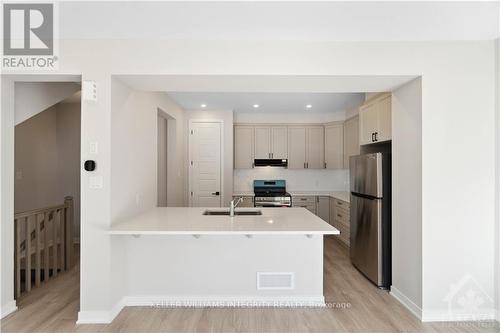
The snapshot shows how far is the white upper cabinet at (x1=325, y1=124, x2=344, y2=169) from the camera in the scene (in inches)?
227

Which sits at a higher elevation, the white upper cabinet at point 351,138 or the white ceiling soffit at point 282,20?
the white ceiling soffit at point 282,20

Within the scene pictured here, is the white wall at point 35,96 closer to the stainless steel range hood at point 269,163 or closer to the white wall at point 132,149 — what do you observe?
the white wall at point 132,149

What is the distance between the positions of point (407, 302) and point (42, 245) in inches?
176

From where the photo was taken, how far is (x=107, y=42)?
102 inches

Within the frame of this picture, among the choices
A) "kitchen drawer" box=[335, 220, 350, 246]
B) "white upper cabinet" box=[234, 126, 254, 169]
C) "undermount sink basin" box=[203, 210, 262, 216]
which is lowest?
"kitchen drawer" box=[335, 220, 350, 246]

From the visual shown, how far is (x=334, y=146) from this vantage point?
19.1 feet

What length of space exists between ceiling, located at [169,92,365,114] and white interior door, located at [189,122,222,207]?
1.52ft

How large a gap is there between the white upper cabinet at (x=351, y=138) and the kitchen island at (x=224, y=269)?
8.77 ft

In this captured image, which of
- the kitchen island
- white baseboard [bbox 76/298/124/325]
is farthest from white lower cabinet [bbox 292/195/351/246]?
white baseboard [bbox 76/298/124/325]

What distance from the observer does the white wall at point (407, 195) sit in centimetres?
265

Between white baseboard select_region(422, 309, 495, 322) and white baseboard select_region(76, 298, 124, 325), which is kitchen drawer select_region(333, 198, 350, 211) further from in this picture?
white baseboard select_region(76, 298, 124, 325)

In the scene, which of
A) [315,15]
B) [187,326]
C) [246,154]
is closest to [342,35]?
[315,15]

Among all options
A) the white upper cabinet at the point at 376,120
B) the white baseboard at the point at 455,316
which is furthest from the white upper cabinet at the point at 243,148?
the white baseboard at the point at 455,316

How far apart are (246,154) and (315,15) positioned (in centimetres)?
387
